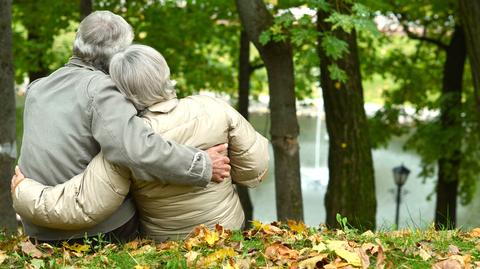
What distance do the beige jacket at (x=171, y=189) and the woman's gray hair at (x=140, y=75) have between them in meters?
0.09

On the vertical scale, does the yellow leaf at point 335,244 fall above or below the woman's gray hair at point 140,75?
below

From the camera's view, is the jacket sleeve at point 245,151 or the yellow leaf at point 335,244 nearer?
the yellow leaf at point 335,244

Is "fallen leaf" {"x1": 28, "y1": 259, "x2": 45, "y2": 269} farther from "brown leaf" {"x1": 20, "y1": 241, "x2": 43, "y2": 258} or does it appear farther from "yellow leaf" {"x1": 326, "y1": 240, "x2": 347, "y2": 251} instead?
"yellow leaf" {"x1": 326, "y1": 240, "x2": 347, "y2": 251}

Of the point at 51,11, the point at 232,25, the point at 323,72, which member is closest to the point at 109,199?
the point at 323,72

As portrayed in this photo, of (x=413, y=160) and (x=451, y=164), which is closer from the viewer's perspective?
(x=451, y=164)

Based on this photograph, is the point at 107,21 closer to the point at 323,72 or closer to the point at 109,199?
the point at 109,199

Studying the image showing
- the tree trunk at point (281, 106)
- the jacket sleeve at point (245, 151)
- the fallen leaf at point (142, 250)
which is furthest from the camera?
the tree trunk at point (281, 106)

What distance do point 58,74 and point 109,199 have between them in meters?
0.83

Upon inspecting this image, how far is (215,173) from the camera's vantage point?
13.8ft

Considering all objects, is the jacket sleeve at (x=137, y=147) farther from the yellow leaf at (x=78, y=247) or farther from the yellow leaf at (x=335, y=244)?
the yellow leaf at (x=335, y=244)

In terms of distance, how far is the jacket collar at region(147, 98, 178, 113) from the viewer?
4.09 metres

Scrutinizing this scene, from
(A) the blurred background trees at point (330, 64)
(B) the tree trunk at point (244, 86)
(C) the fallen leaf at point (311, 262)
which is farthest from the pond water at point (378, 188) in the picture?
(C) the fallen leaf at point (311, 262)

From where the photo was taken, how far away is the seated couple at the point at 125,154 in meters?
3.97

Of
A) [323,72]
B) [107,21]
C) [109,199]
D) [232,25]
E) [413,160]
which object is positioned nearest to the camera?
[109,199]
